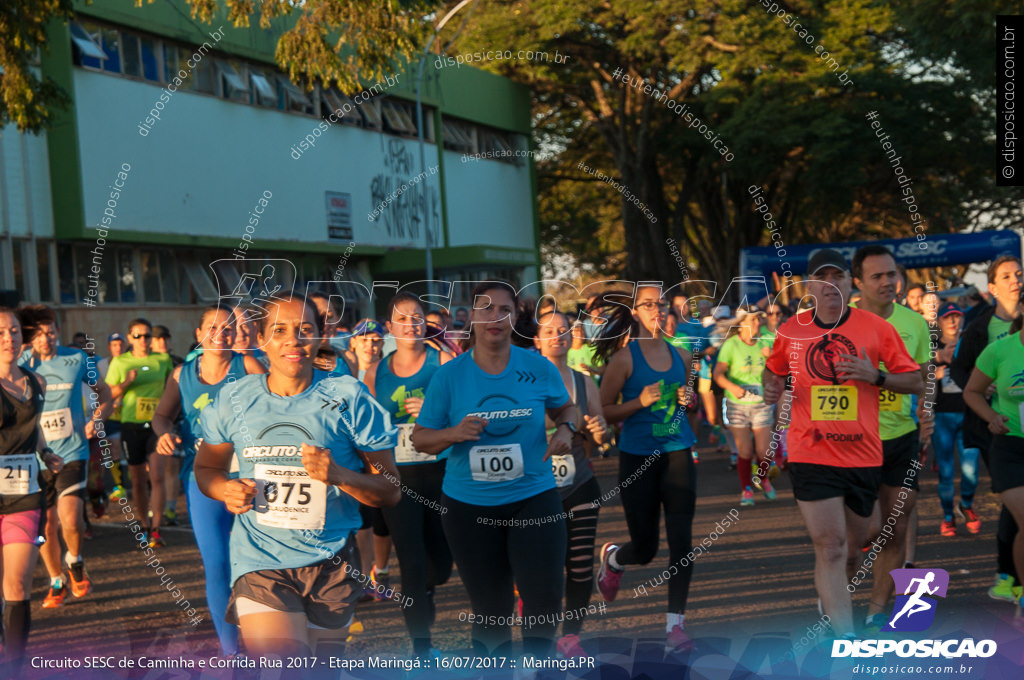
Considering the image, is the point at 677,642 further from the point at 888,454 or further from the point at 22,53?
the point at 22,53

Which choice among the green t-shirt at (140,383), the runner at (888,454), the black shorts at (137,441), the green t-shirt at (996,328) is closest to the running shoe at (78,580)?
the black shorts at (137,441)

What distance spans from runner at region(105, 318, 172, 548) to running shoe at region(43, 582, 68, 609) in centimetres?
272

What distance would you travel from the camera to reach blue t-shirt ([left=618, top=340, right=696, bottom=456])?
21.1 ft

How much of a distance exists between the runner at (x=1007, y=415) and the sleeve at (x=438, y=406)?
9.73 feet

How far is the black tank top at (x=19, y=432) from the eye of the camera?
5766 mm

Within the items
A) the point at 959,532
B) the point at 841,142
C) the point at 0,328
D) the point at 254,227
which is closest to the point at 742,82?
the point at 841,142

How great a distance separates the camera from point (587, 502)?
6086mm

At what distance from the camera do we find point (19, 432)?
5820 millimetres

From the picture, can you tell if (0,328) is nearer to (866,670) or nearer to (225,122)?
(866,670)

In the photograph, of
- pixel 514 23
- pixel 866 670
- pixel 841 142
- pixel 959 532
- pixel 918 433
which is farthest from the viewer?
pixel 841 142

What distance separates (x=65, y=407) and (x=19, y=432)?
6.25ft

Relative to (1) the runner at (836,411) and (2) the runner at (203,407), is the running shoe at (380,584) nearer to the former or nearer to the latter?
(2) the runner at (203,407)

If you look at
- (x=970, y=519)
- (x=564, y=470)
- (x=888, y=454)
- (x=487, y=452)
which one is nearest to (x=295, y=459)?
(x=487, y=452)

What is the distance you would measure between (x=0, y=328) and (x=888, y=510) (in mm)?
4820
